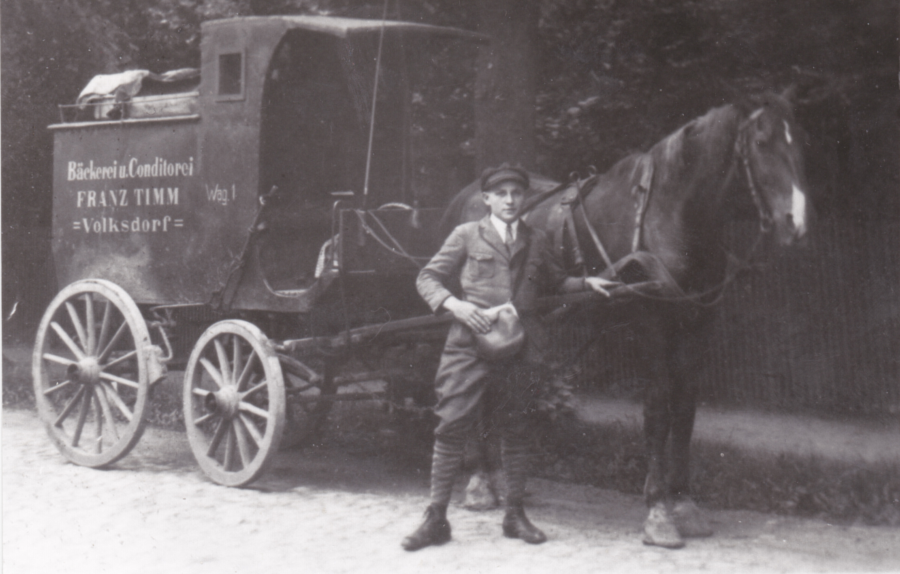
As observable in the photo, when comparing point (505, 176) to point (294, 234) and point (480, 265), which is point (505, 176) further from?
point (294, 234)

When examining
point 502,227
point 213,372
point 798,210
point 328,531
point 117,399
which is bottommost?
point 328,531

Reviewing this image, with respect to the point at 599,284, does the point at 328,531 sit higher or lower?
lower

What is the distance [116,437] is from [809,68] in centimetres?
595

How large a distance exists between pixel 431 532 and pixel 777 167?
2.49 meters

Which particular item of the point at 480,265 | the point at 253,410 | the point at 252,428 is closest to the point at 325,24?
the point at 480,265

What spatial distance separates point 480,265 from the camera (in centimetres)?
492

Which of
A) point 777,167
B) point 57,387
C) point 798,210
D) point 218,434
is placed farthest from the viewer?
point 57,387

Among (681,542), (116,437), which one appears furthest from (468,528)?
(116,437)

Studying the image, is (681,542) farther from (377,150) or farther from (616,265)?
(377,150)

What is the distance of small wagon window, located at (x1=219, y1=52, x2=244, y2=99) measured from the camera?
625 centimetres

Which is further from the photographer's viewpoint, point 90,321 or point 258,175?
point 90,321

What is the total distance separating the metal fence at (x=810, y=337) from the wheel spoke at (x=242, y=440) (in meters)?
2.99

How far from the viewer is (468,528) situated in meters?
5.27

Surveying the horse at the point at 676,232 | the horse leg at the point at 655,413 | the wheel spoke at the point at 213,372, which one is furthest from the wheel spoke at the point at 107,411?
the horse leg at the point at 655,413
